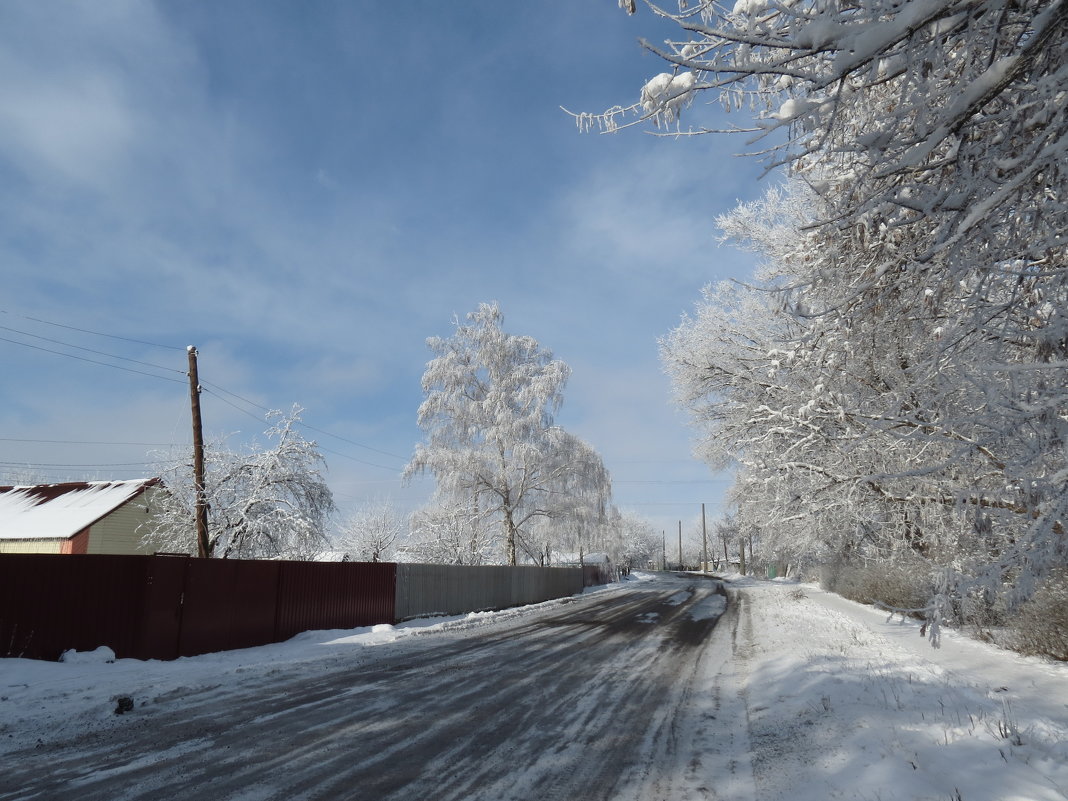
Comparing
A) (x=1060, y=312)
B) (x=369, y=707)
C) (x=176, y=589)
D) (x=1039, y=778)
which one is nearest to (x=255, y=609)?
(x=176, y=589)

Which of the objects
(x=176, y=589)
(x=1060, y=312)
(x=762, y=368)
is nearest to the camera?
(x=1060, y=312)

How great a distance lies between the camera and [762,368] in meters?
15.1

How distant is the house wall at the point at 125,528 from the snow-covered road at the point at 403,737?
23.0 metres

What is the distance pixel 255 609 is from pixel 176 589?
2.06 m

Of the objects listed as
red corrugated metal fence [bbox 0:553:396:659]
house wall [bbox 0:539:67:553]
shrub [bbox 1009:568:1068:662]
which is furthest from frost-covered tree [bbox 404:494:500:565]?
shrub [bbox 1009:568:1068:662]

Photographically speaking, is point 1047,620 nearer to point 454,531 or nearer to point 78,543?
point 454,531

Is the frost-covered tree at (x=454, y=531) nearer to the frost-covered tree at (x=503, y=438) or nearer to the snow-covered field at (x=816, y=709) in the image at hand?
the frost-covered tree at (x=503, y=438)

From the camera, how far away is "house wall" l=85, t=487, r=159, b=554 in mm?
29156

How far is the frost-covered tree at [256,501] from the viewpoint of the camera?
24.2m

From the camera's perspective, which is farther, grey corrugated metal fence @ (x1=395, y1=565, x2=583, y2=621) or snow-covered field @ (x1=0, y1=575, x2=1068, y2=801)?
grey corrugated metal fence @ (x1=395, y1=565, x2=583, y2=621)

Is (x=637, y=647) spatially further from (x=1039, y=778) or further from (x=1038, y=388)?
(x=1038, y=388)

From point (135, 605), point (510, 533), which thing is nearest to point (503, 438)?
point (510, 533)

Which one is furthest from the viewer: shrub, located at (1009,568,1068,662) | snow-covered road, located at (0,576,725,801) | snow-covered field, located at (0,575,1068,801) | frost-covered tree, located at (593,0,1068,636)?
shrub, located at (1009,568,1068,662)

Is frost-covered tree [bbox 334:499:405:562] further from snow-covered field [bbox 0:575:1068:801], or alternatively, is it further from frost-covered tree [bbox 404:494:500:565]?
snow-covered field [bbox 0:575:1068:801]
